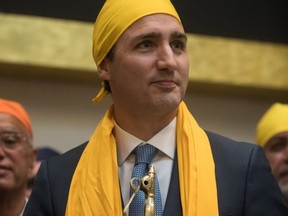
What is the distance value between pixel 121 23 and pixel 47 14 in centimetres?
255

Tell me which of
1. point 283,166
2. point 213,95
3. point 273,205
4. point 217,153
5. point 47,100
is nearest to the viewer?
point 273,205

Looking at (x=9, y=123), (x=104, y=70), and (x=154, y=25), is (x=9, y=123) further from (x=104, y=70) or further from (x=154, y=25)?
(x=154, y=25)

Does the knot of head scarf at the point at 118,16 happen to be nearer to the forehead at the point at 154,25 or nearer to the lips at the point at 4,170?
the forehead at the point at 154,25

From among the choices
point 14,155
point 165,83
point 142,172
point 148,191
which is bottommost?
point 148,191

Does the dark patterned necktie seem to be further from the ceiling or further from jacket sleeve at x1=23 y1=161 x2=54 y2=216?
the ceiling

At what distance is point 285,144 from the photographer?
12.7 ft

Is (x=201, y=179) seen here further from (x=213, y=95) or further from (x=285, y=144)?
(x=213, y=95)

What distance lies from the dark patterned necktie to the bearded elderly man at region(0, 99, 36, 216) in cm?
120

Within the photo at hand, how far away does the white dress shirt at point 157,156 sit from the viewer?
8.19 feet

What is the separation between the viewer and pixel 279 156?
377 centimetres

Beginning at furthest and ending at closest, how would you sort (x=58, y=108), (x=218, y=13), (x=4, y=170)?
(x=218, y=13), (x=58, y=108), (x=4, y=170)

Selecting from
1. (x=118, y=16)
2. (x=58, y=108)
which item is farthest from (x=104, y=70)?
(x=58, y=108)

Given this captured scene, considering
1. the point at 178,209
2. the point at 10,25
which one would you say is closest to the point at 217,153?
the point at 178,209

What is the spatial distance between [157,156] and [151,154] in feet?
0.08
